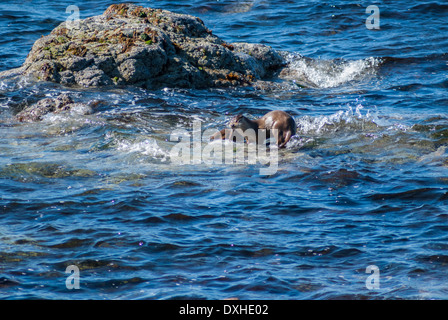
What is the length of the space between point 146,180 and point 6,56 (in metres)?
8.76

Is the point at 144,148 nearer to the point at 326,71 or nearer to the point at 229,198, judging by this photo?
the point at 229,198

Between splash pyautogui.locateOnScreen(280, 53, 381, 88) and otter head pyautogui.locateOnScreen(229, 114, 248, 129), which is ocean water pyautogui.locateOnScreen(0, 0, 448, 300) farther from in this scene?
otter head pyautogui.locateOnScreen(229, 114, 248, 129)

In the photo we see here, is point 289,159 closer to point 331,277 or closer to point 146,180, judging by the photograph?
point 146,180

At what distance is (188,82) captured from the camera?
11180 mm

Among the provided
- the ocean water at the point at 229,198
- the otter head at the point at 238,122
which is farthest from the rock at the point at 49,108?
the otter head at the point at 238,122

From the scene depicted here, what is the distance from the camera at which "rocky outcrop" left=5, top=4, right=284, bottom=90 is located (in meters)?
10.7

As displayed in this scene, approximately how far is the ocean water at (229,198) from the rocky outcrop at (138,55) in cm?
38

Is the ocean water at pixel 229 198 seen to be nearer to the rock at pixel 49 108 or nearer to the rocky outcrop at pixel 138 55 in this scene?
the rock at pixel 49 108

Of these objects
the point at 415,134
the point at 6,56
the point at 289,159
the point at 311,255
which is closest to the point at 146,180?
the point at 289,159

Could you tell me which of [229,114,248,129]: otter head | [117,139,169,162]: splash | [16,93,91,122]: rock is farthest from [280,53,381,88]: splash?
[117,139,169,162]: splash

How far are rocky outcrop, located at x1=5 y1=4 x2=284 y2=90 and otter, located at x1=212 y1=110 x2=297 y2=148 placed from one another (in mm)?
2986

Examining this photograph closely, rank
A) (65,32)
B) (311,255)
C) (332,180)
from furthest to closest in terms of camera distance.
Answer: (65,32)
(332,180)
(311,255)

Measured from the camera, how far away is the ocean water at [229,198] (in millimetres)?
4789

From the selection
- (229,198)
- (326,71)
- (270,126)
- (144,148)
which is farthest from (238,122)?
(326,71)
